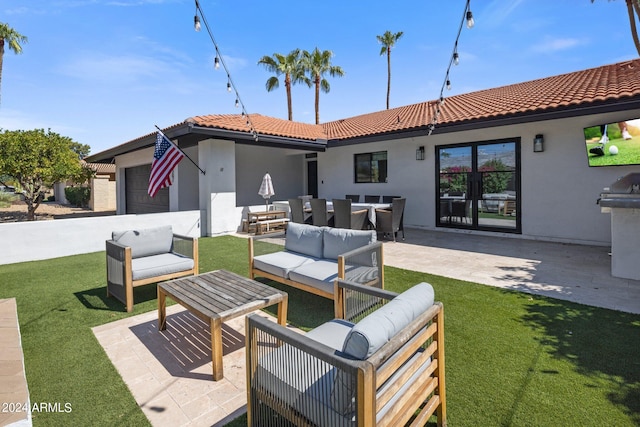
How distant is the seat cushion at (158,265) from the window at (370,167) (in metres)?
8.65

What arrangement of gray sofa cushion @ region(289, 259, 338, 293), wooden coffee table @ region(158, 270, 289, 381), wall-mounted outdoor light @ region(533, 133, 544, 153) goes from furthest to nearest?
1. wall-mounted outdoor light @ region(533, 133, 544, 153)
2. gray sofa cushion @ region(289, 259, 338, 293)
3. wooden coffee table @ region(158, 270, 289, 381)

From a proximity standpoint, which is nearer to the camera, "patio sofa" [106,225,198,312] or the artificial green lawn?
the artificial green lawn

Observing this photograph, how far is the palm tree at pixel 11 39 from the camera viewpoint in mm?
16031

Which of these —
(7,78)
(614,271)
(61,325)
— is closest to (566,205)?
(614,271)

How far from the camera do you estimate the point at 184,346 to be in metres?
3.30

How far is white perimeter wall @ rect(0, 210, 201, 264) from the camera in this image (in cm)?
704

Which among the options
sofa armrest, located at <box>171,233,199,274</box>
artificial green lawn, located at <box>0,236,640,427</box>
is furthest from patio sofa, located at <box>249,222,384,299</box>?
sofa armrest, located at <box>171,233,199,274</box>

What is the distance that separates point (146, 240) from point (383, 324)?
14.6 feet

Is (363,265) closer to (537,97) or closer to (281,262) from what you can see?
(281,262)

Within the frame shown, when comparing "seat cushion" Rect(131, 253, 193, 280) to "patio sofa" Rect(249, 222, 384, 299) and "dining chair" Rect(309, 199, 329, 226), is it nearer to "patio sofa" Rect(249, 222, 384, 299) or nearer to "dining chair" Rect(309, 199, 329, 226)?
"patio sofa" Rect(249, 222, 384, 299)

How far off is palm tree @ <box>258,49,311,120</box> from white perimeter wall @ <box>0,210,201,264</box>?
1814 centimetres

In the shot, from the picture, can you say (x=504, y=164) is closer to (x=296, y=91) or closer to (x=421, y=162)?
(x=421, y=162)

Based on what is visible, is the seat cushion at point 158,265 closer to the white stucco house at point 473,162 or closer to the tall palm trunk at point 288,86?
the white stucco house at point 473,162

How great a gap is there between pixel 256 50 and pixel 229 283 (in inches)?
333
